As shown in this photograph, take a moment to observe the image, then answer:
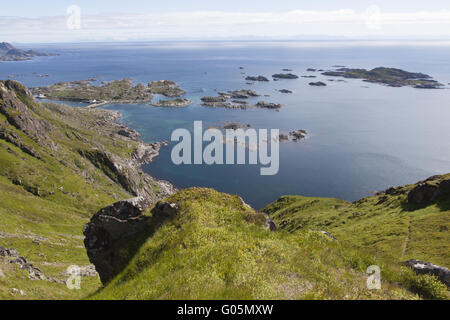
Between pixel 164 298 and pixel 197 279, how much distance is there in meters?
1.94

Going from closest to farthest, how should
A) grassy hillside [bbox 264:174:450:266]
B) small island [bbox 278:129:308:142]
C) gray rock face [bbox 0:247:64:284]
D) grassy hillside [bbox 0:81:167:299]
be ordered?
gray rock face [bbox 0:247:64:284] → grassy hillside [bbox 0:81:167:299] → grassy hillside [bbox 264:174:450:266] → small island [bbox 278:129:308:142]

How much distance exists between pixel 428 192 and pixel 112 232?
72.6m

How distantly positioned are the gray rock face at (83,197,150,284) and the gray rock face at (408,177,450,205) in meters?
69.1

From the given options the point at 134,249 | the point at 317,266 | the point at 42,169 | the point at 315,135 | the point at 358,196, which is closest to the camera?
the point at 317,266

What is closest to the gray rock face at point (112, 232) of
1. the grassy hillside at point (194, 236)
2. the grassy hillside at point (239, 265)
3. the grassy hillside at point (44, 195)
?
the grassy hillside at point (194, 236)

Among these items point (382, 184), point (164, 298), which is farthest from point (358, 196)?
point (164, 298)

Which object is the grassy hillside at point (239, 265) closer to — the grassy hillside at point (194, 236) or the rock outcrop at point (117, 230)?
the grassy hillside at point (194, 236)

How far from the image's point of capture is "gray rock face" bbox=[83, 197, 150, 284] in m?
21.7

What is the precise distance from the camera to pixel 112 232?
22609 millimetres

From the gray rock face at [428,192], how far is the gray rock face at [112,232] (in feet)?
227

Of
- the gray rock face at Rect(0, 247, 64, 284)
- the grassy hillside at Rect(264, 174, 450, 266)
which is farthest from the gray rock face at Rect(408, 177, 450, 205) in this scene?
the gray rock face at Rect(0, 247, 64, 284)

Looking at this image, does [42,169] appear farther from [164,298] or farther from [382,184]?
[382,184]

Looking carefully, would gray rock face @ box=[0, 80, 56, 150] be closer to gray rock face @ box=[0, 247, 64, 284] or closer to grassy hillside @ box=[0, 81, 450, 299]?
grassy hillside @ box=[0, 81, 450, 299]

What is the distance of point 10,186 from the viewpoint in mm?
65438
